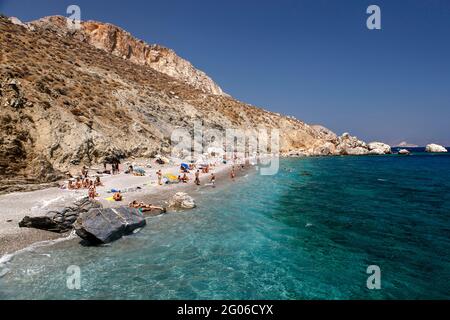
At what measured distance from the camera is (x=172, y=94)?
76.7 meters

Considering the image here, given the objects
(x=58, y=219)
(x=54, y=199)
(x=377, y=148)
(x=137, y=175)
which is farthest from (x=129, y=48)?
(x=58, y=219)

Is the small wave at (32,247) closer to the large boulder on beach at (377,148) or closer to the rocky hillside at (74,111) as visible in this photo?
the rocky hillside at (74,111)

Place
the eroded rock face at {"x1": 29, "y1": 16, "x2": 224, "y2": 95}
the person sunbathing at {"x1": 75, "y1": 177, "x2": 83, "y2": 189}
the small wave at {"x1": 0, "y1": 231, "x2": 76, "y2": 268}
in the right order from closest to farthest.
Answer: the small wave at {"x1": 0, "y1": 231, "x2": 76, "y2": 268}
the person sunbathing at {"x1": 75, "y1": 177, "x2": 83, "y2": 189}
the eroded rock face at {"x1": 29, "y1": 16, "x2": 224, "y2": 95}

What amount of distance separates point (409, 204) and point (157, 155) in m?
34.1

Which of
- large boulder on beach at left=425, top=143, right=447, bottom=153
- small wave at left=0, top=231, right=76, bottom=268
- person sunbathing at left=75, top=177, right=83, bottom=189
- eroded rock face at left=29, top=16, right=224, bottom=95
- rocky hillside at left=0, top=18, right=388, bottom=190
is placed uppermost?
eroded rock face at left=29, top=16, right=224, bottom=95

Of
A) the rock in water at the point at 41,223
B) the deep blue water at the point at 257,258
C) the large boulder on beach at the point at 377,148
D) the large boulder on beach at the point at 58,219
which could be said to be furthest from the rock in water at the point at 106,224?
the large boulder on beach at the point at 377,148

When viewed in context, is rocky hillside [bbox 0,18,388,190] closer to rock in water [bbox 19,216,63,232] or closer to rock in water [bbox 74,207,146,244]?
rock in water [bbox 19,216,63,232]

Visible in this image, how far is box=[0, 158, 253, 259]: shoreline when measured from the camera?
14.1m

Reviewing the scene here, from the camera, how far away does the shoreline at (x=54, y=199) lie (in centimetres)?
1414

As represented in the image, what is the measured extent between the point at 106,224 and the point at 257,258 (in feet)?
26.0

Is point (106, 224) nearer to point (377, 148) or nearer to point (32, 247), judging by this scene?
point (32, 247)

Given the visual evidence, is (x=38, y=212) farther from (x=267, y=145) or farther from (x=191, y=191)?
(x=267, y=145)

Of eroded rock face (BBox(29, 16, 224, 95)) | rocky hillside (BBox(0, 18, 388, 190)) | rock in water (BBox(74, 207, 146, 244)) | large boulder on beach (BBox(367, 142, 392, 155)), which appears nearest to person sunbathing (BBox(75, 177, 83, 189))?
rocky hillside (BBox(0, 18, 388, 190))

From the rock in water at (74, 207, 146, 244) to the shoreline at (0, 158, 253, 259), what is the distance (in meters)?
1.76
